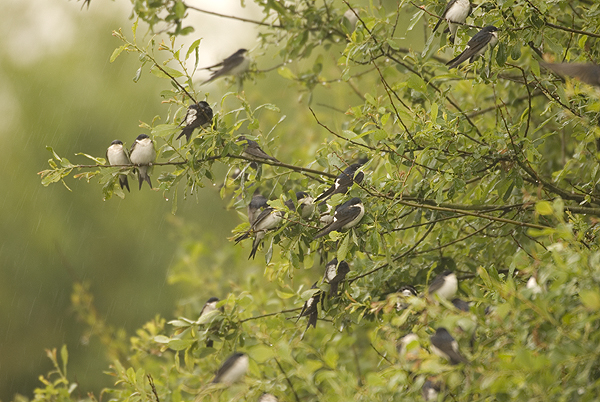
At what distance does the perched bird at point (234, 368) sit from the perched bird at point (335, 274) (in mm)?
643

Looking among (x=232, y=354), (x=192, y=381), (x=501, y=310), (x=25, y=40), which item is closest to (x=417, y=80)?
(x=501, y=310)

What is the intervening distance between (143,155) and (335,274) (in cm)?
137

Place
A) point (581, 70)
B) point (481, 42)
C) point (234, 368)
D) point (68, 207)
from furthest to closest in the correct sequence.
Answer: point (68, 207), point (234, 368), point (481, 42), point (581, 70)

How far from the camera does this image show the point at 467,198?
304 cm

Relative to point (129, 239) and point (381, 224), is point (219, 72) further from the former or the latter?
point (129, 239)

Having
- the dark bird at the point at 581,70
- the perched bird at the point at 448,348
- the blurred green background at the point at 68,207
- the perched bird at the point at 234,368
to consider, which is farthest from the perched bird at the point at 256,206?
the blurred green background at the point at 68,207

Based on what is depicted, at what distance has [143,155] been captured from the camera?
3.14 meters

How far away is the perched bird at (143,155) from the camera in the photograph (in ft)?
9.61

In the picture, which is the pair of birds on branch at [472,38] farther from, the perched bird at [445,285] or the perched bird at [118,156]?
the perched bird at [118,156]

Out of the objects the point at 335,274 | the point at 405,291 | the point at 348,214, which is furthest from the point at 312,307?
the point at 348,214

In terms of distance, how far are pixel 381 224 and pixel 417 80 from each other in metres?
0.77

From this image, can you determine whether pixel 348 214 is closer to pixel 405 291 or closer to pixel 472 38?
pixel 405 291

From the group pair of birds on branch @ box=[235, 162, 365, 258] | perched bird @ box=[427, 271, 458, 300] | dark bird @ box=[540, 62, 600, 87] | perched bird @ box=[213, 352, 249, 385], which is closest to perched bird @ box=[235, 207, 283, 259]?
pair of birds on branch @ box=[235, 162, 365, 258]

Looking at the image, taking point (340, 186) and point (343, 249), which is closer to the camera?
point (343, 249)
